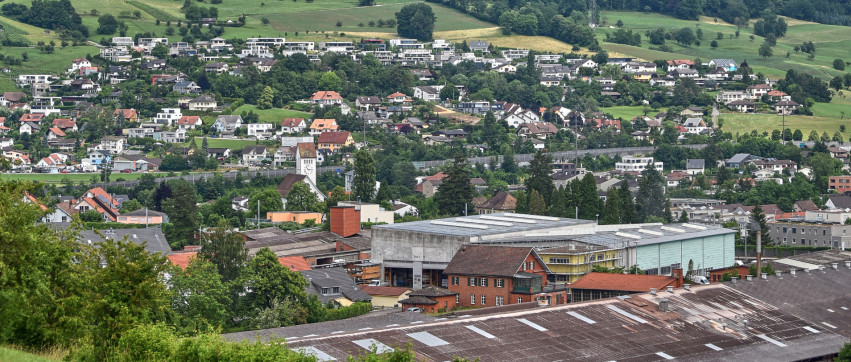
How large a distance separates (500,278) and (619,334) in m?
9.98

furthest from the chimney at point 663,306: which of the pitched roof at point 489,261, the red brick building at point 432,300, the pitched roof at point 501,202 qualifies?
the pitched roof at point 501,202

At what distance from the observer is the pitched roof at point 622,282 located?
4531cm

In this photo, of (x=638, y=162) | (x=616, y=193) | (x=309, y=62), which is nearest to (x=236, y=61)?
(x=309, y=62)

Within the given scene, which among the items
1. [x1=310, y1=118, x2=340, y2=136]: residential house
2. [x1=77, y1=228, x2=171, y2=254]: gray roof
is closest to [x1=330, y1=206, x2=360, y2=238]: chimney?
[x1=77, y1=228, x2=171, y2=254]: gray roof

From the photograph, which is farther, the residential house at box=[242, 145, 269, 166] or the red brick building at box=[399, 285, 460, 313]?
the residential house at box=[242, 145, 269, 166]

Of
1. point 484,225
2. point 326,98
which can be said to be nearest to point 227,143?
point 326,98

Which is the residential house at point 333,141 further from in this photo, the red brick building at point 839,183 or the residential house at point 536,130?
the red brick building at point 839,183

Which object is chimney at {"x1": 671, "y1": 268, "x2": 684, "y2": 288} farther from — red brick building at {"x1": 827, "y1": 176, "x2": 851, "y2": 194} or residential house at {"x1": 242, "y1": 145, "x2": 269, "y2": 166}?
residential house at {"x1": 242, "y1": 145, "x2": 269, "y2": 166}

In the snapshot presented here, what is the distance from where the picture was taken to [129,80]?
120m

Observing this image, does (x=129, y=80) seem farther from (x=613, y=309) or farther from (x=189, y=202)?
(x=613, y=309)

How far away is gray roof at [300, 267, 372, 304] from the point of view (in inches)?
1906

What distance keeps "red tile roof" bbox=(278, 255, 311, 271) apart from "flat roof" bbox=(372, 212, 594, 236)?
3410 millimetres

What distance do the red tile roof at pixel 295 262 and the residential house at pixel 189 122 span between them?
52.2 m

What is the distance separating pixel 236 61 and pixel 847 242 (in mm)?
69251
